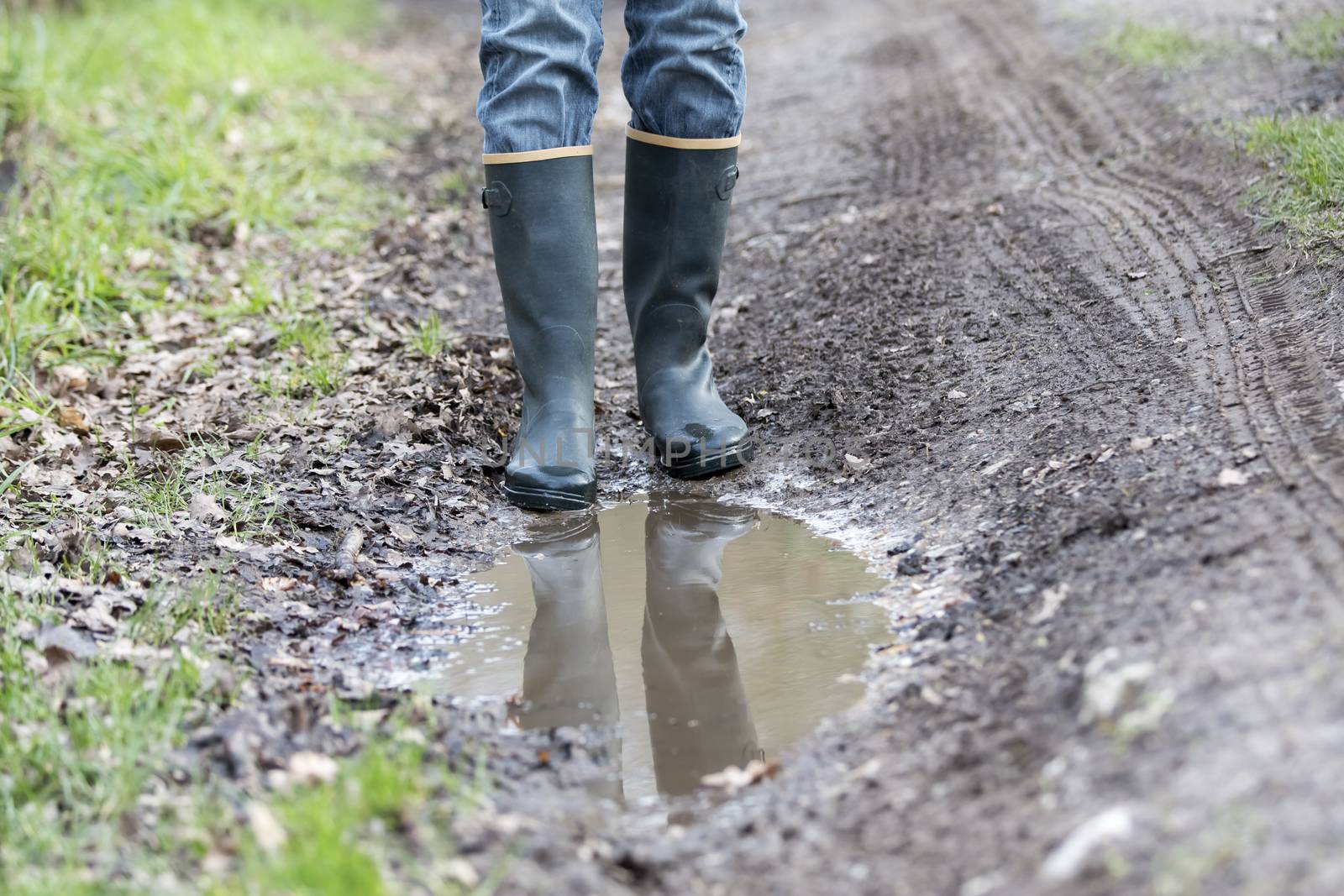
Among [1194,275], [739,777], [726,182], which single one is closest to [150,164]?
[726,182]

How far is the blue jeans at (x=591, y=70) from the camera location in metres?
2.23

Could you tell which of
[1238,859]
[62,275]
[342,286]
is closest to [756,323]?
[342,286]

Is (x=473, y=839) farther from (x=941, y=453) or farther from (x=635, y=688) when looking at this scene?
(x=941, y=453)

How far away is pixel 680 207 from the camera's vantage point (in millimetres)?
2508

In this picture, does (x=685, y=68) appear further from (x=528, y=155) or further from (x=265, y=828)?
(x=265, y=828)

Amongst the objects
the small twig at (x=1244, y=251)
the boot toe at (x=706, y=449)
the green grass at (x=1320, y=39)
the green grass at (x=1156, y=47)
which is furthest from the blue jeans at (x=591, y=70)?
the green grass at (x=1156, y=47)

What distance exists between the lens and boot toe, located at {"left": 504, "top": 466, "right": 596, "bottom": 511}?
7.79 ft

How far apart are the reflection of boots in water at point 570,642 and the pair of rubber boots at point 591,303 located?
5.8 inches

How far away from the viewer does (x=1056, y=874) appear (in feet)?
3.85

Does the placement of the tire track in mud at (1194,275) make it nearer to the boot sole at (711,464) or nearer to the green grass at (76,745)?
the boot sole at (711,464)

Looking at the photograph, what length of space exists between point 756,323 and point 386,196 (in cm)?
196

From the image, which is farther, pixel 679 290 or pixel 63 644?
pixel 679 290

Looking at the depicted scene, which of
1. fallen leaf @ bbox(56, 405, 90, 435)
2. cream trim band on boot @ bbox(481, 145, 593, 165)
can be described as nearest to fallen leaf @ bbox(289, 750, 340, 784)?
cream trim band on boot @ bbox(481, 145, 593, 165)

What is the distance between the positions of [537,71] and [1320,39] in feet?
10.2
